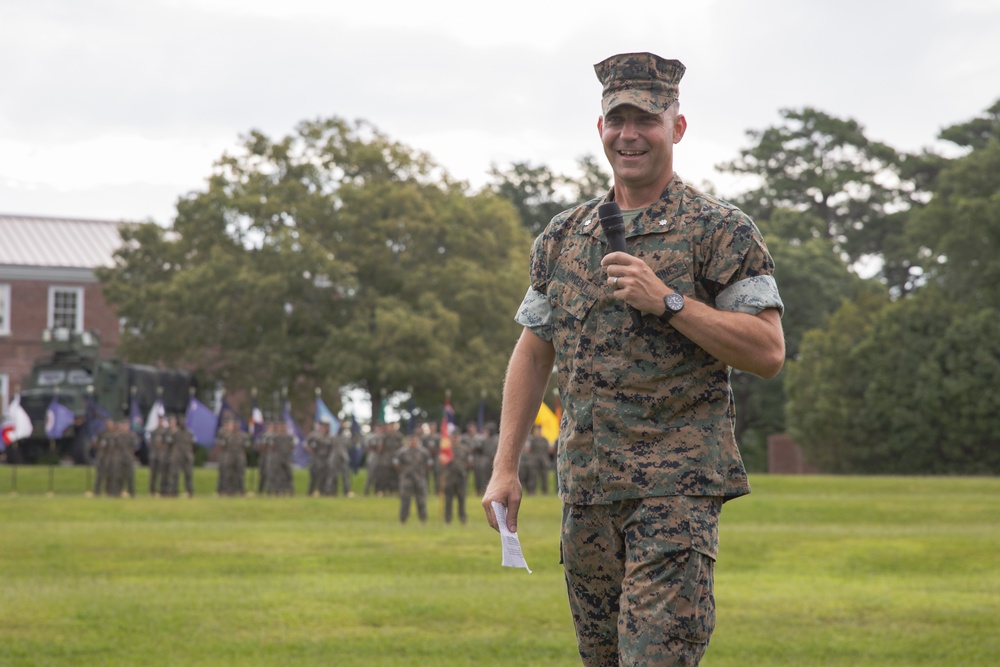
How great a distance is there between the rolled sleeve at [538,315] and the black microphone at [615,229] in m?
0.40

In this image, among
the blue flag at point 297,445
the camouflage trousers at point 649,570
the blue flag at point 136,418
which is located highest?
the blue flag at point 136,418

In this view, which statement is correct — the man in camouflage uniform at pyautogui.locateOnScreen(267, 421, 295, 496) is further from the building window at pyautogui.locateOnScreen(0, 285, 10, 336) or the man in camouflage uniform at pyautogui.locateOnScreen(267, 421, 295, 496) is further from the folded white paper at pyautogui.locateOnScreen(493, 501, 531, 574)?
the folded white paper at pyautogui.locateOnScreen(493, 501, 531, 574)

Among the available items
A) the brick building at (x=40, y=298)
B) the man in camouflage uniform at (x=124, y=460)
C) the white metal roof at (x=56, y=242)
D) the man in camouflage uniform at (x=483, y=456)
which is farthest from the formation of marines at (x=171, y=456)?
the white metal roof at (x=56, y=242)

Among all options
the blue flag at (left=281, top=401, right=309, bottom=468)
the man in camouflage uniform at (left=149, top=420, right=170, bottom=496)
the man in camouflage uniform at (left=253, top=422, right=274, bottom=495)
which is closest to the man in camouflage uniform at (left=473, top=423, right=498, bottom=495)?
the blue flag at (left=281, top=401, right=309, bottom=468)

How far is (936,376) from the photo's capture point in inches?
2281

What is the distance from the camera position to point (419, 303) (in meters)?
54.3

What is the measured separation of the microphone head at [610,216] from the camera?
16.5 feet

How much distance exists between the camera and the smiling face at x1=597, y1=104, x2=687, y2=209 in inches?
203

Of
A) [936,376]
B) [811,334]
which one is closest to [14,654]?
[936,376]

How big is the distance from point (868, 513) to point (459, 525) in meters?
9.54

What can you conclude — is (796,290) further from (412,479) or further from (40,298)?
(412,479)

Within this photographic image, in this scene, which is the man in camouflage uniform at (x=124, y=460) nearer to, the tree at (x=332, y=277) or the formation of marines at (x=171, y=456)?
the formation of marines at (x=171, y=456)

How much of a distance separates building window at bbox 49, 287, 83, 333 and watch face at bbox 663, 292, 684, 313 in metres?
64.4

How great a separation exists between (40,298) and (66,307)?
107 centimetres
